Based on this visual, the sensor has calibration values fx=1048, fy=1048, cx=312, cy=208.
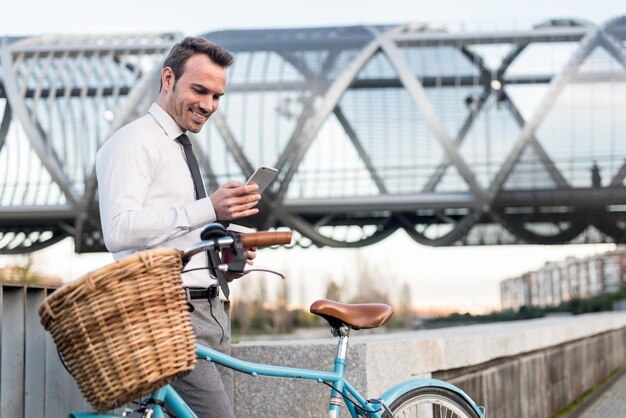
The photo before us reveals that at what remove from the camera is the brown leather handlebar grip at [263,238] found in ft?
9.88

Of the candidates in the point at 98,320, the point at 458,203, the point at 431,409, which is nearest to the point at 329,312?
the point at 431,409

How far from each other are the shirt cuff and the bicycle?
0.09m

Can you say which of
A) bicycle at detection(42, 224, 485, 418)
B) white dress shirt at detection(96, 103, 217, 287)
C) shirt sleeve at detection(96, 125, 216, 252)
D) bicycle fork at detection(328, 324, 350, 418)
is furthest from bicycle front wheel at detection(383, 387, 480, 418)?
shirt sleeve at detection(96, 125, 216, 252)

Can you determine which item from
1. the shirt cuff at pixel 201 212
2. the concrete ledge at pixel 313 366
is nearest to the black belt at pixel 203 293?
the shirt cuff at pixel 201 212

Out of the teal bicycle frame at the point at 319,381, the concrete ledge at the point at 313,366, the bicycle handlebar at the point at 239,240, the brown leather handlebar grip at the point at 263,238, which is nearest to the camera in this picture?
the bicycle handlebar at the point at 239,240

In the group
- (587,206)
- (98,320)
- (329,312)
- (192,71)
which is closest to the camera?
(98,320)

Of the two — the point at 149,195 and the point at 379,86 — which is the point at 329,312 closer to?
the point at 149,195

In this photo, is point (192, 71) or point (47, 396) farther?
point (47, 396)

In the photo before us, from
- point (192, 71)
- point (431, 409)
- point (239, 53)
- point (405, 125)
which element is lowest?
point (431, 409)

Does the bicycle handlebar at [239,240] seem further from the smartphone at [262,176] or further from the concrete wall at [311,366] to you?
the concrete wall at [311,366]

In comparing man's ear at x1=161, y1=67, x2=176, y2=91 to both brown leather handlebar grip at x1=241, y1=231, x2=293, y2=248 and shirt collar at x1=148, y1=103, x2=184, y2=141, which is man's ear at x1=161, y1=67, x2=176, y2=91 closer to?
shirt collar at x1=148, y1=103, x2=184, y2=141

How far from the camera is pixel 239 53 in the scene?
1891 inches

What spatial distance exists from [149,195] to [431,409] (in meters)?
1.59

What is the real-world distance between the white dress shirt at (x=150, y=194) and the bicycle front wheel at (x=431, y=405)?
1.09 m
